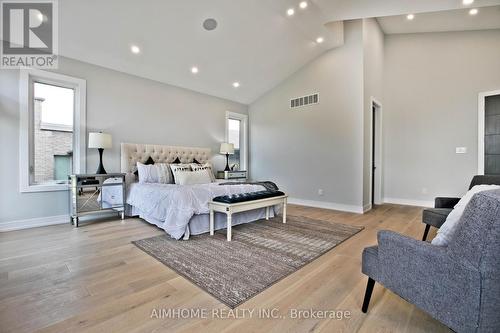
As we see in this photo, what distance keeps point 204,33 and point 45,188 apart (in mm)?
3545

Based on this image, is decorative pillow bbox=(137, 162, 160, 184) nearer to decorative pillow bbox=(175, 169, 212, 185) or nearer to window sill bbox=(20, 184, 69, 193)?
decorative pillow bbox=(175, 169, 212, 185)

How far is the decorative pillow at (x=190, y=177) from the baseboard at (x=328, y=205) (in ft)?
7.95

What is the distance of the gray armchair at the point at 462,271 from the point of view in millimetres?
1010

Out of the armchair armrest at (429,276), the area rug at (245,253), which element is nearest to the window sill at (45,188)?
the area rug at (245,253)

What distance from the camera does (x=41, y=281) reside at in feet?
6.34

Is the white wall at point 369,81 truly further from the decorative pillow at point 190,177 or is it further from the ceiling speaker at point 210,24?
the decorative pillow at point 190,177

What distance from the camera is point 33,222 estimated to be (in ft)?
11.4

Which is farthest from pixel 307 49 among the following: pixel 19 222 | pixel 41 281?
pixel 19 222

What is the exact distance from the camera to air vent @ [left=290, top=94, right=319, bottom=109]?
5.28 metres

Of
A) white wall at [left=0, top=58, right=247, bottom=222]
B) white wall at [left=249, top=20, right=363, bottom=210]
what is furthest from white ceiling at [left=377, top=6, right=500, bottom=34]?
white wall at [left=0, top=58, right=247, bottom=222]

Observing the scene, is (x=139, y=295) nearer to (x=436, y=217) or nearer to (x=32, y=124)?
(x=436, y=217)

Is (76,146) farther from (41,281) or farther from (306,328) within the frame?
(306,328)

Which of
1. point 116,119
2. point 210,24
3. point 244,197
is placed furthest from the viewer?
point 116,119

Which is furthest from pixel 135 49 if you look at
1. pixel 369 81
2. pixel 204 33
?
pixel 369 81
